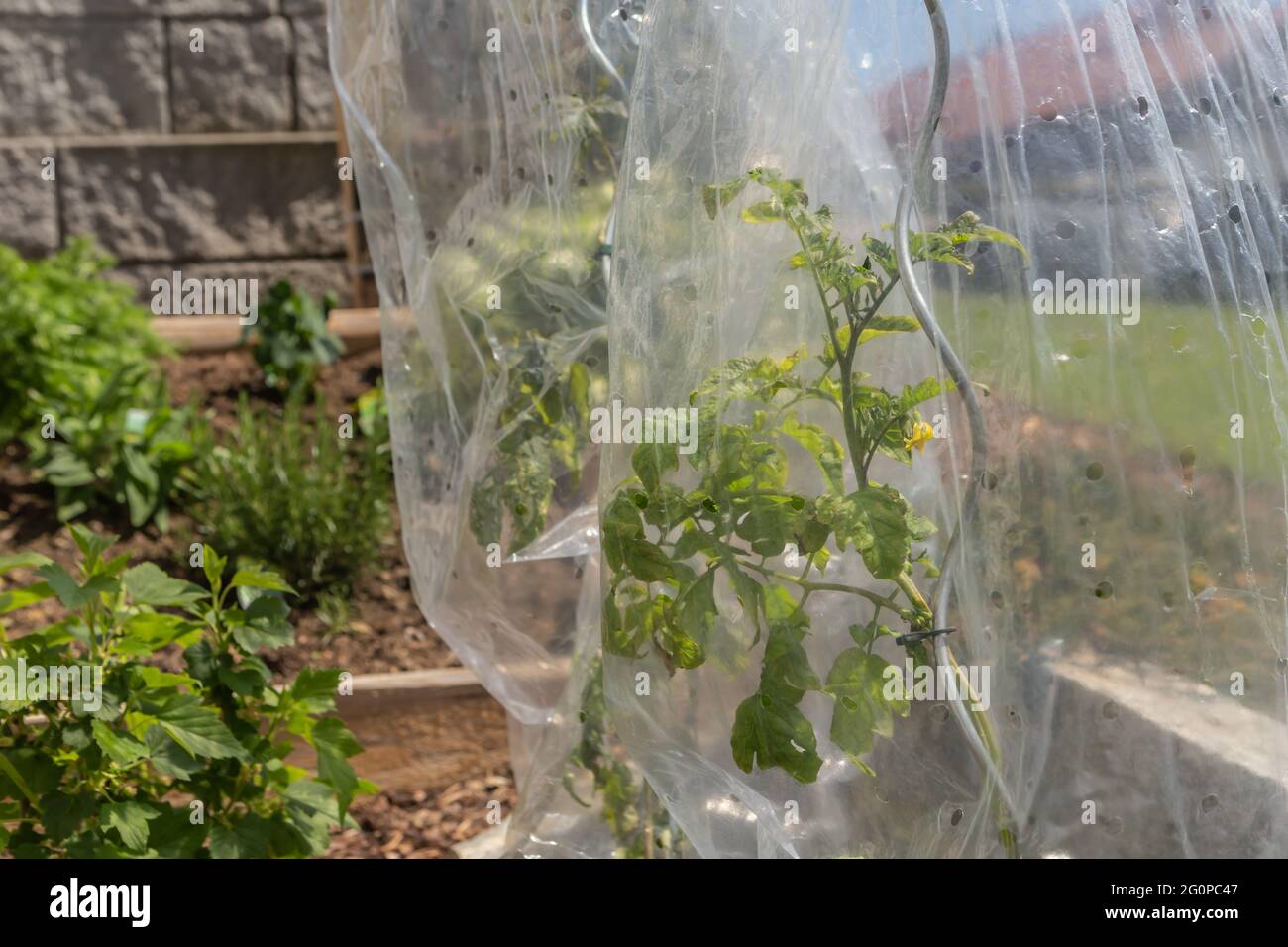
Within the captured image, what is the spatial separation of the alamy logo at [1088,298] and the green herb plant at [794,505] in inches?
3.2

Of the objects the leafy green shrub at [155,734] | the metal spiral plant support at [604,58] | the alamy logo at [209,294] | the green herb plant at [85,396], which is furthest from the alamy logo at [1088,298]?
the alamy logo at [209,294]

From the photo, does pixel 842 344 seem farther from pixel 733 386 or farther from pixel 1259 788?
pixel 1259 788

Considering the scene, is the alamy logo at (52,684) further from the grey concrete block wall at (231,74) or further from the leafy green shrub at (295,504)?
the grey concrete block wall at (231,74)

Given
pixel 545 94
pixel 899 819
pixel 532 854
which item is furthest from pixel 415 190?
pixel 899 819

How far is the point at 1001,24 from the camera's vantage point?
5.57 feet

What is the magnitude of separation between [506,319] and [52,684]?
3.41 feet

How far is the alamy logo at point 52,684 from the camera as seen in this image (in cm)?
200

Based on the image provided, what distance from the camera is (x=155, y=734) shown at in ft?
6.84

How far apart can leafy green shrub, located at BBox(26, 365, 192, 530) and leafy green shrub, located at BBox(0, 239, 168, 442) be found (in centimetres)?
8

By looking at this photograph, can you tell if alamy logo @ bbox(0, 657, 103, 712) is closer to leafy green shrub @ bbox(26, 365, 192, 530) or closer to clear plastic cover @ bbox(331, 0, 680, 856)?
clear plastic cover @ bbox(331, 0, 680, 856)

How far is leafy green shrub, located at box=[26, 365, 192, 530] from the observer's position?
416 cm

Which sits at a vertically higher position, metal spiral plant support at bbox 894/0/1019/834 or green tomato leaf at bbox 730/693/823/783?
metal spiral plant support at bbox 894/0/1019/834

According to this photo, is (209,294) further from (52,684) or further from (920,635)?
(920,635)

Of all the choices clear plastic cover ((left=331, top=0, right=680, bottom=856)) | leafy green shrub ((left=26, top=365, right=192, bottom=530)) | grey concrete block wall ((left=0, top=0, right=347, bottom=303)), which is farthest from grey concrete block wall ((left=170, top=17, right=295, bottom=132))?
clear plastic cover ((left=331, top=0, right=680, bottom=856))
